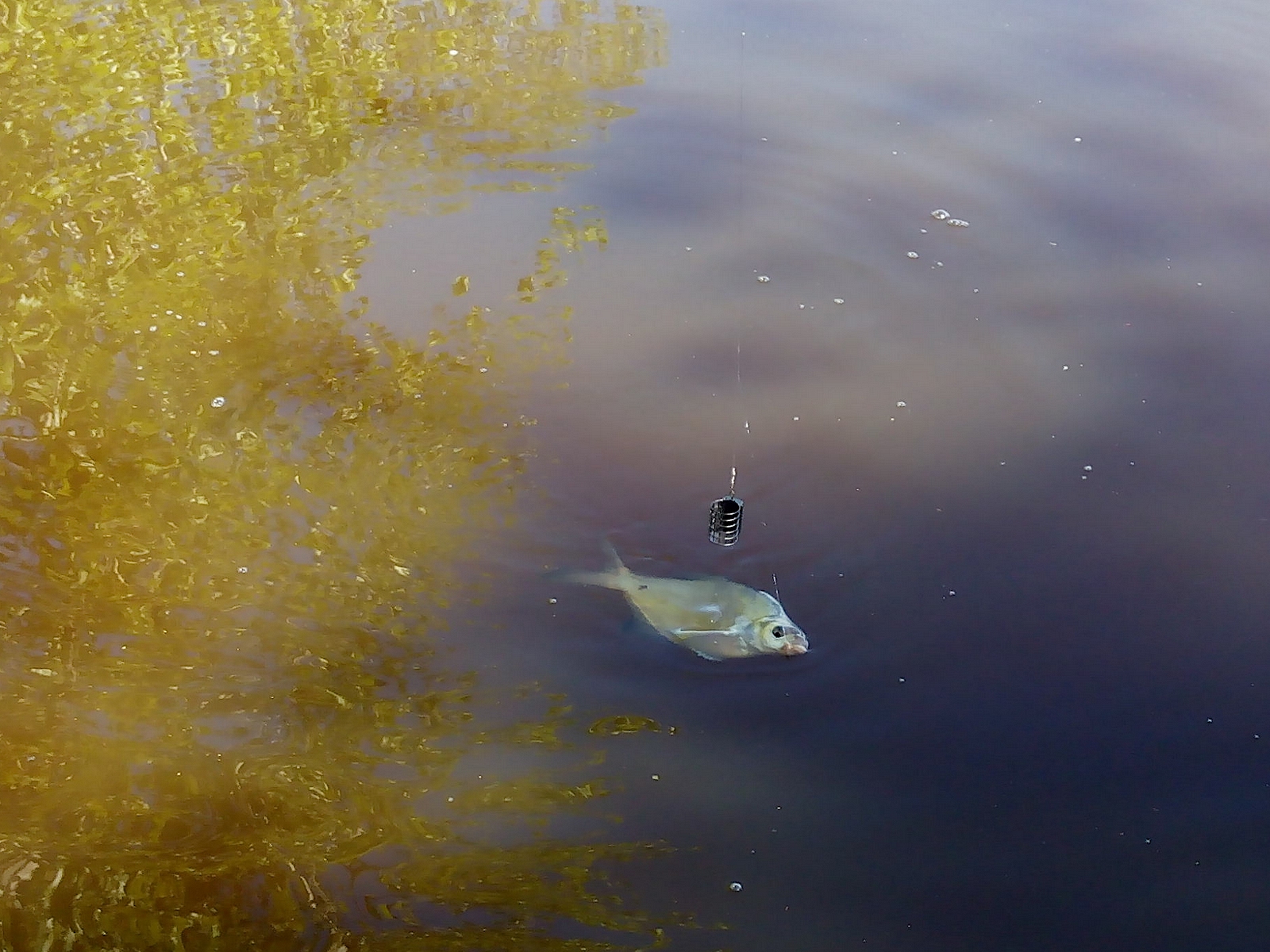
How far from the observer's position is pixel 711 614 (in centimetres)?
328

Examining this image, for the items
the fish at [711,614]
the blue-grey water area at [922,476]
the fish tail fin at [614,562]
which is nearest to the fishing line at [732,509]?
the blue-grey water area at [922,476]

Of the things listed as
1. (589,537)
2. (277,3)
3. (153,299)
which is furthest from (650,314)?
(277,3)

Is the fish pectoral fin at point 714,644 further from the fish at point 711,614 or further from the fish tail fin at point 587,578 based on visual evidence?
the fish tail fin at point 587,578

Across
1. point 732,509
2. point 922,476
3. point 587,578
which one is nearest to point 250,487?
point 587,578

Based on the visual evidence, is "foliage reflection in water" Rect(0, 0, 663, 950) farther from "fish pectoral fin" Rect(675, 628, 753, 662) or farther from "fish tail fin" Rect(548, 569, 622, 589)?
"fish pectoral fin" Rect(675, 628, 753, 662)

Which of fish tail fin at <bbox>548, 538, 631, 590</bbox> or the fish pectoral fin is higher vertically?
fish tail fin at <bbox>548, 538, 631, 590</bbox>

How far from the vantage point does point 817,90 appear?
5.96m

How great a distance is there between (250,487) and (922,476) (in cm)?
225

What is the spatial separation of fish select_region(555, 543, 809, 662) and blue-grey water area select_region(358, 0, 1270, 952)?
59mm

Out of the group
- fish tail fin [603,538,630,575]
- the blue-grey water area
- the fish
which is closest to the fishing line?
the blue-grey water area

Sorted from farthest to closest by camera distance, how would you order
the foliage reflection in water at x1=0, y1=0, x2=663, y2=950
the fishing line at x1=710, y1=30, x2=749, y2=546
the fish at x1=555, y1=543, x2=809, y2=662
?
1. the fishing line at x1=710, y1=30, x2=749, y2=546
2. the fish at x1=555, y1=543, x2=809, y2=662
3. the foliage reflection in water at x1=0, y1=0, x2=663, y2=950

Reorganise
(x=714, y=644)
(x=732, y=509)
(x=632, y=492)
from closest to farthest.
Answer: (x=714, y=644) → (x=732, y=509) → (x=632, y=492)

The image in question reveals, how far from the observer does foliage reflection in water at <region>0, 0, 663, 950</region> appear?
9.11 ft

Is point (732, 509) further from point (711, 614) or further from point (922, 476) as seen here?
point (922, 476)
